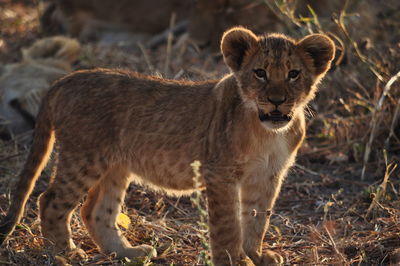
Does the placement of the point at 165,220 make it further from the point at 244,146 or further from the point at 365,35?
the point at 365,35

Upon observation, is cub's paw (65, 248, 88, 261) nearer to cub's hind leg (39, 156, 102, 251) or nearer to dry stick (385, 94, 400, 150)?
cub's hind leg (39, 156, 102, 251)

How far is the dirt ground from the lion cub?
27cm

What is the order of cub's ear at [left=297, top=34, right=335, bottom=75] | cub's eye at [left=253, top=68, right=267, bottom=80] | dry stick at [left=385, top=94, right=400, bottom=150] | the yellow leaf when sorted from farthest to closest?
dry stick at [left=385, top=94, right=400, bottom=150] < the yellow leaf < cub's ear at [left=297, top=34, right=335, bottom=75] < cub's eye at [left=253, top=68, right=267, bottom=80]

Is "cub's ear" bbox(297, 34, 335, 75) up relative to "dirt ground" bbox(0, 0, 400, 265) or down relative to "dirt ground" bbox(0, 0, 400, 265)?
up

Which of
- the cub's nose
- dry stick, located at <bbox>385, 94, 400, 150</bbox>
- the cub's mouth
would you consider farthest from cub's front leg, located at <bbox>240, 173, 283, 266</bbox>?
dry stick, located at <bbox>385, 94, 400, 150</bbox>

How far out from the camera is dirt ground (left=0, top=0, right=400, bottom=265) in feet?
17.4

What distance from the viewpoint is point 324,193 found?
694 centimetres

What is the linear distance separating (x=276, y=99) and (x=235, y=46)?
23.9 inches

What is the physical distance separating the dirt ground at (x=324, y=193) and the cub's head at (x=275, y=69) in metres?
0.79

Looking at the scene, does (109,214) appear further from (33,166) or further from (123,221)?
(33,166)

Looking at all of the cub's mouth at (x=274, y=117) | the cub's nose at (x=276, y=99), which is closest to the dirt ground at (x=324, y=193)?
the cub's mouth at (x=274, y=117)

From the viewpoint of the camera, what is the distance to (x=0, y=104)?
8.41m

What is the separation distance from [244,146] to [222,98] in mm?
439

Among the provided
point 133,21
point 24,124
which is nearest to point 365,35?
point 133,21
